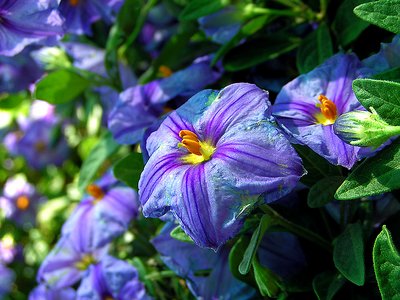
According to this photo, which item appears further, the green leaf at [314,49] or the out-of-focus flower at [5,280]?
the out-of-focus flower at [5,280]

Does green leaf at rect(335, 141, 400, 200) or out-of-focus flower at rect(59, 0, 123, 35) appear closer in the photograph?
green leaf at rect(335, 141, 400, 200)

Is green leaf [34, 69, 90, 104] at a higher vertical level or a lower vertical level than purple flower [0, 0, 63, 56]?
lower

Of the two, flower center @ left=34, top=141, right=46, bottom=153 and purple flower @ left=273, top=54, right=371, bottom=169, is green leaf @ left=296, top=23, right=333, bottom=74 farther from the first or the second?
flower center @ left=34, top=141, right=46, bottom=153

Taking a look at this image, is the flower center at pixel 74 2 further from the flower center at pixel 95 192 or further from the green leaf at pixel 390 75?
the green leaf at pixel 390 75

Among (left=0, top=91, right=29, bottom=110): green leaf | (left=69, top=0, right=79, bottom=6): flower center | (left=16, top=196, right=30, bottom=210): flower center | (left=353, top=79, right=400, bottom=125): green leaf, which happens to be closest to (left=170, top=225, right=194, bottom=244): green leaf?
(left=353, top=79, right=400, bottom=125): green leaf

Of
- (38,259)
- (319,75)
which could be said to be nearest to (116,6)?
(319,75)

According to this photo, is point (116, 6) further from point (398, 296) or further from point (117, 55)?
point (398, 296)

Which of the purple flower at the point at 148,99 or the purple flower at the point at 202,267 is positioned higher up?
the purple flower at the point at 148,99

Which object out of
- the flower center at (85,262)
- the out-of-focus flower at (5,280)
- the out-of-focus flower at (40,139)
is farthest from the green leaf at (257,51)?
the out-of-focus flower at (5,280)
